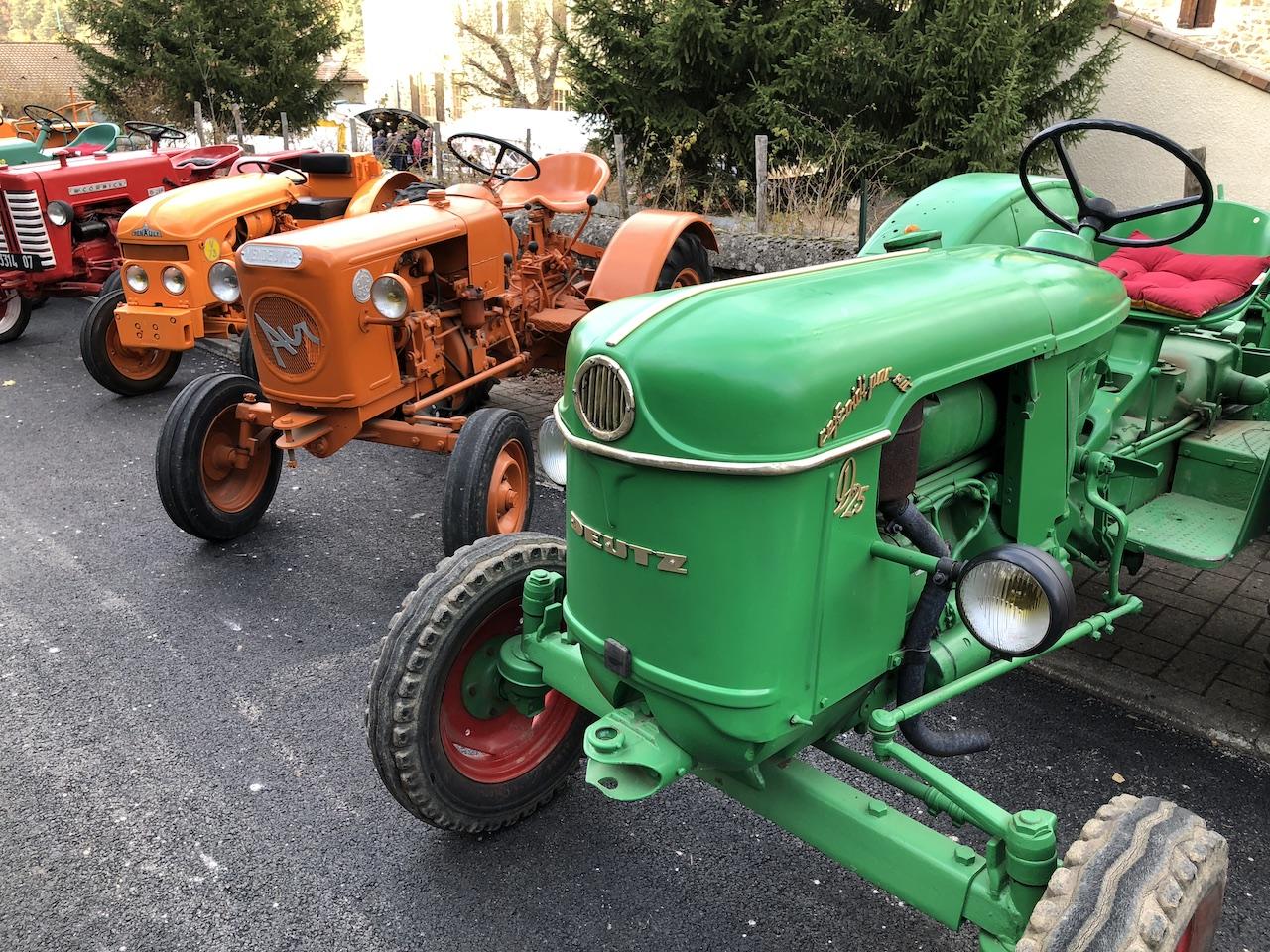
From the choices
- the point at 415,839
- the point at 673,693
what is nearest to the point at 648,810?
the point at 415,839

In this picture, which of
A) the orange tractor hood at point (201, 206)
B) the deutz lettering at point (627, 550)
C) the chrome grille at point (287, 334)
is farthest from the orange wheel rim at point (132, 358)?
the deutz lettering at point (627, 550)

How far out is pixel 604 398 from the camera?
1769 mm

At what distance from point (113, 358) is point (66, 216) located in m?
1.80

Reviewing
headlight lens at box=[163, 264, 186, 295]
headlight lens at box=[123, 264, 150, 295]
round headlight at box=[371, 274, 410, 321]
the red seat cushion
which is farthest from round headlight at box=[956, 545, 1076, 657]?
headlight lens at box=[123, 264, 150, 295]

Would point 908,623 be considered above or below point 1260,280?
below

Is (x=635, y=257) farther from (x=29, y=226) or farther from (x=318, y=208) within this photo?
(x=29, y=226)

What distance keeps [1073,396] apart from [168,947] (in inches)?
98.7

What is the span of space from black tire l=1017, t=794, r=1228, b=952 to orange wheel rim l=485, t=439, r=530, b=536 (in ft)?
8.30

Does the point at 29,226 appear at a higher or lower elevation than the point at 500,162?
lower

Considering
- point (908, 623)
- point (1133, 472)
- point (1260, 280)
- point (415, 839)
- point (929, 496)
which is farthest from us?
point (1260, 280)

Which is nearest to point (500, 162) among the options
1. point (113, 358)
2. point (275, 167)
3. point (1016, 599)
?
point (275, 167)

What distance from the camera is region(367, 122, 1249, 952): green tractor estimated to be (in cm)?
168

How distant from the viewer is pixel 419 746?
236 centimetres

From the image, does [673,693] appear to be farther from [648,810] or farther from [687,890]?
[648,810]
